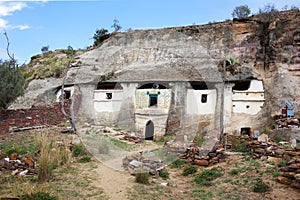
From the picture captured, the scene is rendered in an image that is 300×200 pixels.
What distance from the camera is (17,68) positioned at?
12.5m

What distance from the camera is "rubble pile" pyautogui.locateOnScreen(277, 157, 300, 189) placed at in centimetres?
590

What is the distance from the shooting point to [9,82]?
1187 centimetres

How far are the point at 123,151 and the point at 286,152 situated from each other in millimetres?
5363

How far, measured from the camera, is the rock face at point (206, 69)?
45.8ft

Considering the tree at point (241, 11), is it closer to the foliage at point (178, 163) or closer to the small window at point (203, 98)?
the small window at point (203, 98)

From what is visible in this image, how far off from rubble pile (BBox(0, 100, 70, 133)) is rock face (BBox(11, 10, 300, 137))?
181 centimetres

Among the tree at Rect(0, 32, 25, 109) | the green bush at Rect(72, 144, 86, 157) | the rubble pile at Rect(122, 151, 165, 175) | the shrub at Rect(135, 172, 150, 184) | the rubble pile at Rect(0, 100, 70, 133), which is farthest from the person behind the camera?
the tree at Rect(0, 32, 25, 109)

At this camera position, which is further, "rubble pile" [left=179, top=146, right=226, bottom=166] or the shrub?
"rubble pile" [left=179, top=146, right=226, bottom=166]

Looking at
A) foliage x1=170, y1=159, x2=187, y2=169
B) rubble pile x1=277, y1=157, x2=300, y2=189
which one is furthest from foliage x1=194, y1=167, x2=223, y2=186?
rubble pile x1=277, y1=157, x2=300, y2=189

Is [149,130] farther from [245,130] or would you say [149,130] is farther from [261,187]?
[261,187]

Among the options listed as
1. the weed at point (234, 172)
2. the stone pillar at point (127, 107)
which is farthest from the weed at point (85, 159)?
the stone pillar at point (127, 107)

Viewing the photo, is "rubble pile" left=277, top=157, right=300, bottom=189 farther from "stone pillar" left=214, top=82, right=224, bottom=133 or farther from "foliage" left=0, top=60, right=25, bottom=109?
"foliage" left=0, top=60, right=25, bottom=109

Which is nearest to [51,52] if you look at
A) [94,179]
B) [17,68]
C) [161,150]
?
[17,68]

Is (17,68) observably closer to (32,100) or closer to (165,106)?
(32,100)
